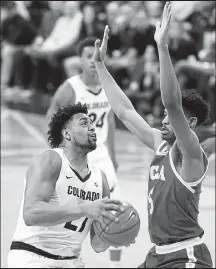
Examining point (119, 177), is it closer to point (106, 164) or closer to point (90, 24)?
point (106, 164)

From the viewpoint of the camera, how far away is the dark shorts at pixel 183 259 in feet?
14.6

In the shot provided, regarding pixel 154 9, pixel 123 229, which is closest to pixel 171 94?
pixel 123 229

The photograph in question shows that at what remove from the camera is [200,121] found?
4527 millimetres

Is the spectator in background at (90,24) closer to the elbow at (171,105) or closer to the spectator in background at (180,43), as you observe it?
the spectator in background at (180,43)

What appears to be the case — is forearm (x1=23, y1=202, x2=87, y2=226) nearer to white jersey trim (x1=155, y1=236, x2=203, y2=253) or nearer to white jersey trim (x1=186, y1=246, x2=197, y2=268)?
Answer: white jersey trim (x1=155, y1=236, x2=203, y2=253)

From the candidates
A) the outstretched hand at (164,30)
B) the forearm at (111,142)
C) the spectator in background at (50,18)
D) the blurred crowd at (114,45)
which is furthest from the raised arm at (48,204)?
the spectator in background at (50,18)

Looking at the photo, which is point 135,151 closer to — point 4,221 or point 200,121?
point 4,221

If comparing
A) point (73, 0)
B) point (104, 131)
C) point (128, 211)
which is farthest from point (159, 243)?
point (73, 0)

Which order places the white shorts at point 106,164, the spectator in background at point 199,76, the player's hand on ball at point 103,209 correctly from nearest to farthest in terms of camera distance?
1. the player's hand on ball at point 103,209
2. the white shorts at point 106,164
3. the spectator in background at point 199,76

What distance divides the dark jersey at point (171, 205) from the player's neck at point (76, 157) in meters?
0.52

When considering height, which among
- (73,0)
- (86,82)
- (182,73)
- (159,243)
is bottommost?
(159,243)

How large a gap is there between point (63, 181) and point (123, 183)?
6.03 meters

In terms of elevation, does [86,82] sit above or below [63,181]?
above

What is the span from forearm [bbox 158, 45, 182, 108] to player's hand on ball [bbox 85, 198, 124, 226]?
580 millimetres
